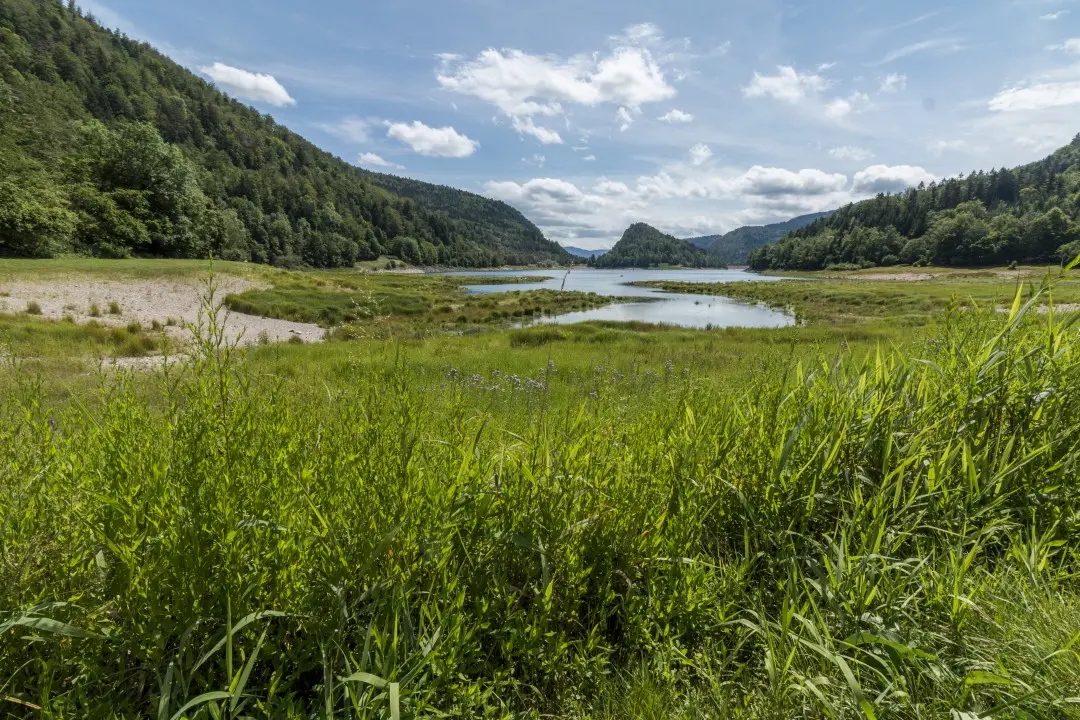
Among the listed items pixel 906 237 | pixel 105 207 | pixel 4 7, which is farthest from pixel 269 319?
pixel 906 237

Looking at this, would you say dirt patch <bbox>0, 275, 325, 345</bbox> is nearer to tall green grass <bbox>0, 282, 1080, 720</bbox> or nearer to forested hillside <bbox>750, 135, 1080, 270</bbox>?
tall green grass <bbox>0, 282, 1080, 720</bbox>

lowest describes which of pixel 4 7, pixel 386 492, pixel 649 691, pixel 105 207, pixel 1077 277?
pixel 649 691

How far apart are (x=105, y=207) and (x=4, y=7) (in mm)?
99498

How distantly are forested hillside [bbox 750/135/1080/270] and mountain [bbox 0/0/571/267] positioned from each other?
131514 mm

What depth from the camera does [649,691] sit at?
1.78m

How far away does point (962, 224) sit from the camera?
112m

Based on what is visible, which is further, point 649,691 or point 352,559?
point 352,559

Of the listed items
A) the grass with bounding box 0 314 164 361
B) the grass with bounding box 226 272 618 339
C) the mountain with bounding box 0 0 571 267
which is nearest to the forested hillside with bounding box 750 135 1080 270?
the grass with bounding box 226 272 618 339

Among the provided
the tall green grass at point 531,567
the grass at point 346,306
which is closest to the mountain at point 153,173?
the tall green grass at point 531,567

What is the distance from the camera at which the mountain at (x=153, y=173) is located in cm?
5306

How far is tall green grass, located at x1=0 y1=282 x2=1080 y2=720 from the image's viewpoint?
1.65 metres

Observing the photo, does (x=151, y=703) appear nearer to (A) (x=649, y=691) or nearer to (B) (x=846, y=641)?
(A) (x=649, y=691)

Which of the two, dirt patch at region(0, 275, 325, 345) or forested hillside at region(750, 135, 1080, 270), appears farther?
forested hillside at region(750, 135, 1080, 270)

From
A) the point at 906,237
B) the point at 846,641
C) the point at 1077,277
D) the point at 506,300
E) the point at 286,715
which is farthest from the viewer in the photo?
the point at 906,237
